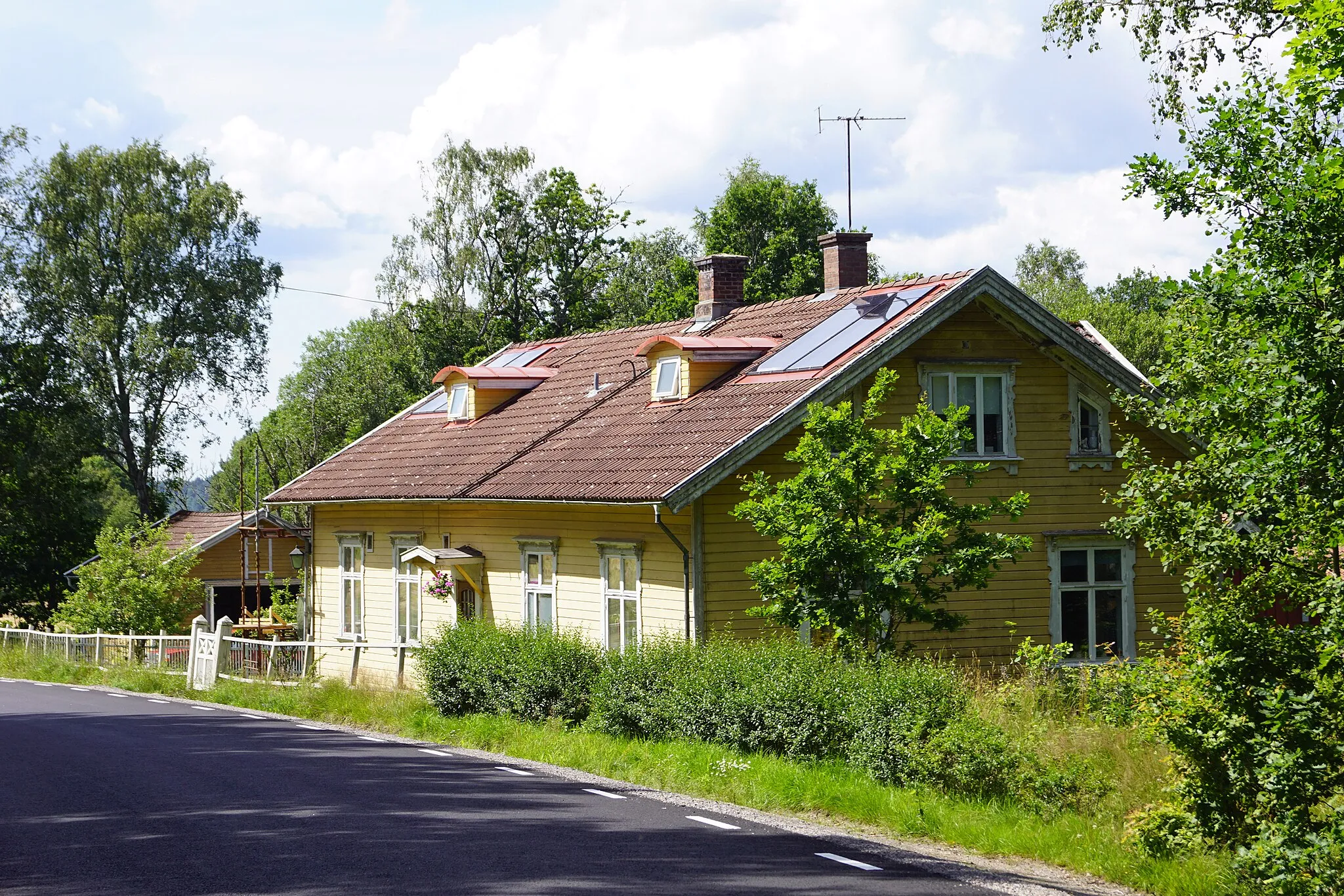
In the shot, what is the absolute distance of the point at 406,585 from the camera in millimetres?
27828

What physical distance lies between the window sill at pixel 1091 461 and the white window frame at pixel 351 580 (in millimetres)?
14499

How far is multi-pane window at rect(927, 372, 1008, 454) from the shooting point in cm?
2192

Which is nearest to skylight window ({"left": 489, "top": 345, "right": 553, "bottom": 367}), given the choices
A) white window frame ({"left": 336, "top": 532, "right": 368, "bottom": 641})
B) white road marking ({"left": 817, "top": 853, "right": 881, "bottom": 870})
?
white window frame ({"left": 336, "top": 532, "right": 368, "bottom": 641})

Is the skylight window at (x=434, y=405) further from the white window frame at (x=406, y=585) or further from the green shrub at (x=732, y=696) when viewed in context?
the green shrub at (x=732, y=696)

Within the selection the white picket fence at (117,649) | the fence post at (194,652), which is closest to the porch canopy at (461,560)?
the fence post at (194,652)

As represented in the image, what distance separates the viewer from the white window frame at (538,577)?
23.3 metres

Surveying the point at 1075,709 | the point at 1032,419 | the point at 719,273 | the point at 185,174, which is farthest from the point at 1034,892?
the point at 185,174

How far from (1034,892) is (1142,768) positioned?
112 inches

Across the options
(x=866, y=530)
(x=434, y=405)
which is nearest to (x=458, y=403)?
(x=434, y=405)

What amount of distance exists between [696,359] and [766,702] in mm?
9876

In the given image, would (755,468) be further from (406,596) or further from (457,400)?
(457,400)

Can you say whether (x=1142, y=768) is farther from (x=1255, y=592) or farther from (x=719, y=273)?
(x=719, y=273)

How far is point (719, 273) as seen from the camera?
91.4 ft

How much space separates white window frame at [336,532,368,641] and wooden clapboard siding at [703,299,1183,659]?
11.8 meters
